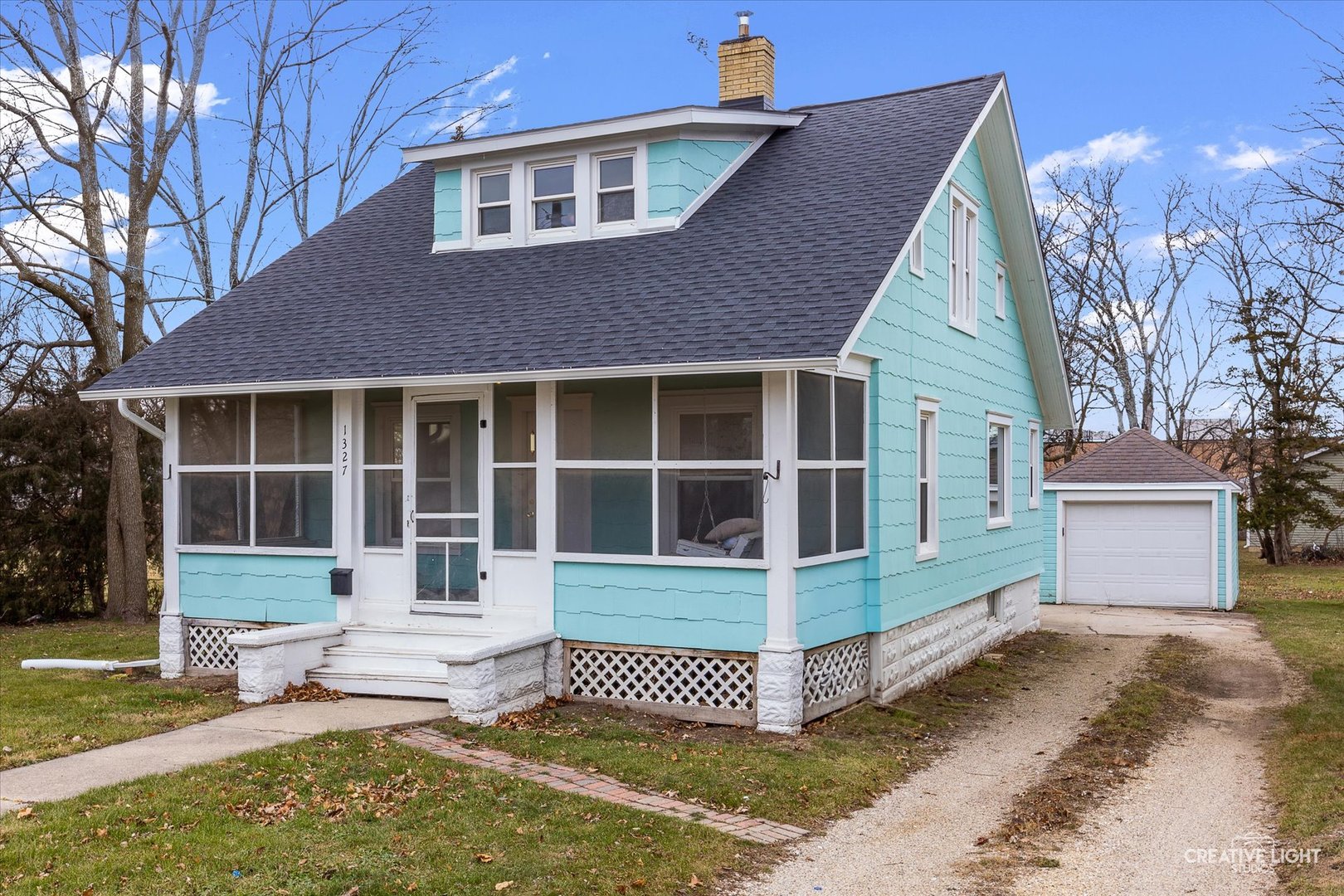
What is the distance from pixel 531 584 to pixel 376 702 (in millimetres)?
1742

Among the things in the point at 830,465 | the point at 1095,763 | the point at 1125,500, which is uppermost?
the point at 830,465

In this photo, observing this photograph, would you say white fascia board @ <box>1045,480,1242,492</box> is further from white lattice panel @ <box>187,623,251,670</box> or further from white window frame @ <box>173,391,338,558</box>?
white lattice panel @ <box>187,623,251,670</box>

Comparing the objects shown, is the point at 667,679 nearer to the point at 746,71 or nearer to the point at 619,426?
the point at 619,426

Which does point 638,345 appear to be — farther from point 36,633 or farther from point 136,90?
point 136,90

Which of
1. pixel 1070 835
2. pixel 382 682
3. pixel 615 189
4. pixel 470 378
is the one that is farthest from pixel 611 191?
pixel 1070 835

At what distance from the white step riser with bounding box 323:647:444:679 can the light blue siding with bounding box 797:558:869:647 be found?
336cm

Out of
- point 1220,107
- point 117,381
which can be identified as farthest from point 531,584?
point 1220,107

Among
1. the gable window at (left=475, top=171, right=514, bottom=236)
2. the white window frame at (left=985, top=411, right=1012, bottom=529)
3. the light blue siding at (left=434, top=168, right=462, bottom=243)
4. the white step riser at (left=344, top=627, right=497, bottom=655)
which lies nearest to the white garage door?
the white window frame at (left=985, top=411, right=1012, bottom=529)

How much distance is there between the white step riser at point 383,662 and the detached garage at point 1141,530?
1525cm

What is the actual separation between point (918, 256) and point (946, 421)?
2143mm

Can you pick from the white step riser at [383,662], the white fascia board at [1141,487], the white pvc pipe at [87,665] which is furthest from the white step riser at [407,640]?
the white fascia board at [1141,487]

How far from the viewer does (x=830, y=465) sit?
10156 mm

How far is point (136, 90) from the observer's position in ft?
65.0

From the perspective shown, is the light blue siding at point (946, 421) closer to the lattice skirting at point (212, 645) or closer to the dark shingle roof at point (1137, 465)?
the dark shingle roof at point (1137, 465)
